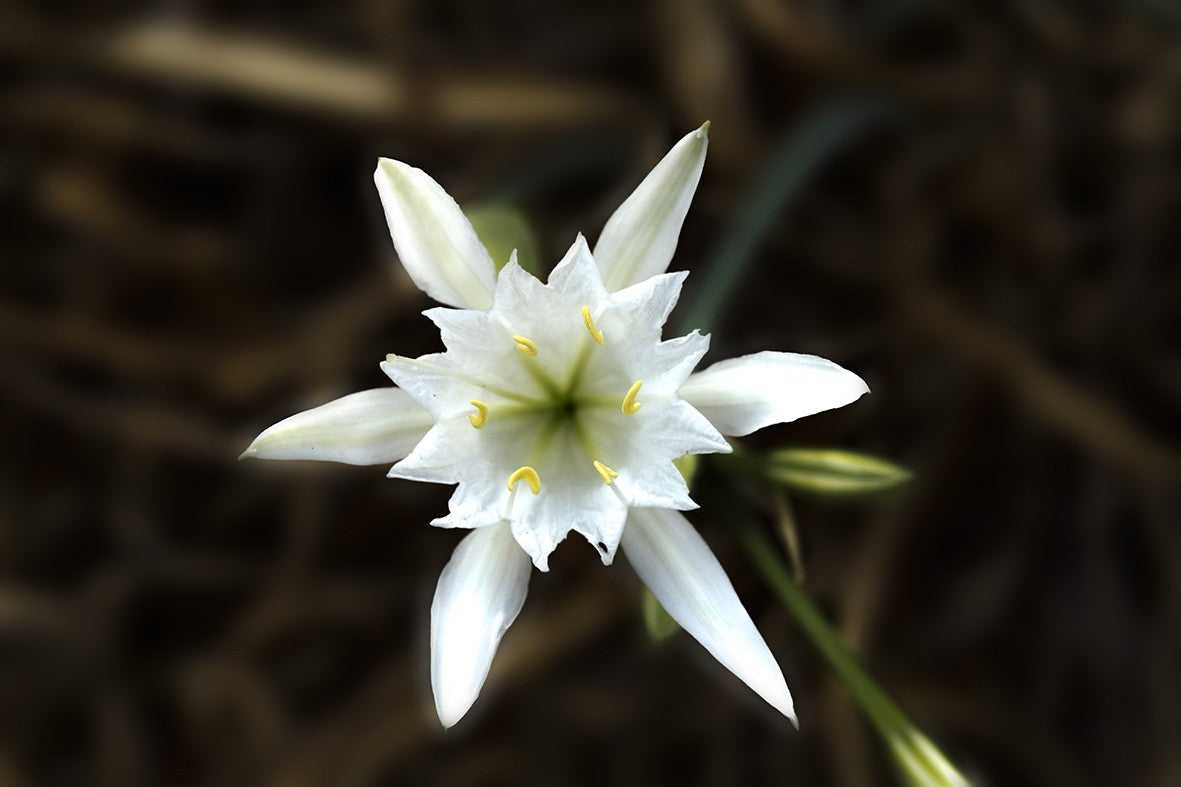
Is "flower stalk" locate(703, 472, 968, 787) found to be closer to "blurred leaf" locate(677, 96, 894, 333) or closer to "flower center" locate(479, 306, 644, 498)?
"flower center" locate(479, 306, 644, 498)

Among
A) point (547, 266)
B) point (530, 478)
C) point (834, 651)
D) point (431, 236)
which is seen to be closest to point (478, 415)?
point (530, 478)

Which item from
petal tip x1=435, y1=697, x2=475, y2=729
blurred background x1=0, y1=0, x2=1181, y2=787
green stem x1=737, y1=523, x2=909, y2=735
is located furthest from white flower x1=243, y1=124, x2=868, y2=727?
blurred background x1=0, y1=0, x2=1181, y2=787

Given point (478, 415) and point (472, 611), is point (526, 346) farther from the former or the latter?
point (472, 611)

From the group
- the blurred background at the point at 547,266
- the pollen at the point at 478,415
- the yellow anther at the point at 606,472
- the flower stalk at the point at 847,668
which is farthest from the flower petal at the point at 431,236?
the blurred background at the point at 547,266

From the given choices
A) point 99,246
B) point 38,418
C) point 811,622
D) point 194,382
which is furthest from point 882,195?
point 38,418

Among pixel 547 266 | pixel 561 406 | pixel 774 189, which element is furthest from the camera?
pixel 547 266

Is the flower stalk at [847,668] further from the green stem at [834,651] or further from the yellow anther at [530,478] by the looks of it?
the yellow anther at [530,478]
